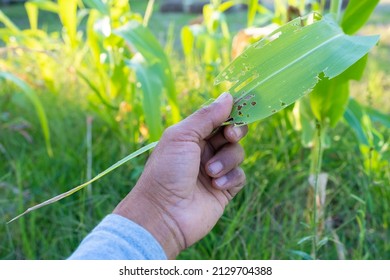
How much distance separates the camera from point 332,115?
0.96m

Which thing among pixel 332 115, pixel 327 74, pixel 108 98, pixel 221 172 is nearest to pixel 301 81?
pixel 327 74

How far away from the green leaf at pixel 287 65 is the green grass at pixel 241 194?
255mm

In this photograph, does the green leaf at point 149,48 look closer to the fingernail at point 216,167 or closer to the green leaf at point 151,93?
the green leaf at point 151,93

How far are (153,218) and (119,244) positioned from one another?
0.08 m

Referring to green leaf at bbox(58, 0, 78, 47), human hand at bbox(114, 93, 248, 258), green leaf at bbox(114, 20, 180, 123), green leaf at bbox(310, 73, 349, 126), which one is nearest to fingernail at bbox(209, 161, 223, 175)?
human hand at bbox(114, 93, 248, 258)

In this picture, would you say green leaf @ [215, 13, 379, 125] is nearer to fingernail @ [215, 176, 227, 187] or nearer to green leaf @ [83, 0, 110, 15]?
fingernail @ [215, 176, 227, 187]

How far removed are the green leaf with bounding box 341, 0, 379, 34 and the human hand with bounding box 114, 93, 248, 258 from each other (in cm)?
31

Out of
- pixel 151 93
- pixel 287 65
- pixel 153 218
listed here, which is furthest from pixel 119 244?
pixel 151 93

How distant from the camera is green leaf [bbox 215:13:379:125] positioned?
0.67m

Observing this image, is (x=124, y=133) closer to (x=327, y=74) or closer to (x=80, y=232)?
(x=80, y=232)

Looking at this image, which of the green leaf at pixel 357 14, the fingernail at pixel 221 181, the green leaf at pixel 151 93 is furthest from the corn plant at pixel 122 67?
the green leaf at pixel 357 14

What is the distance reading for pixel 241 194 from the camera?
109cm

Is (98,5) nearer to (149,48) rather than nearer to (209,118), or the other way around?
(149,48)

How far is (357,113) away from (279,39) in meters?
0.42
